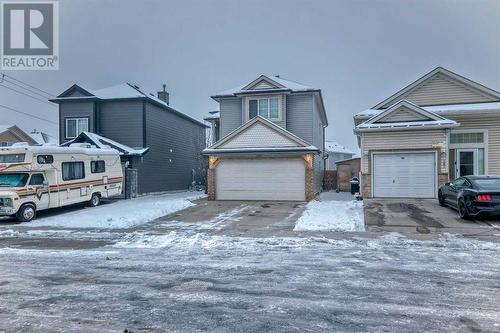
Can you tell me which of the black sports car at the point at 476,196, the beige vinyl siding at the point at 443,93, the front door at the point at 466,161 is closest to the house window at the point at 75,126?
the beige vinyl siding at the point at 443,93

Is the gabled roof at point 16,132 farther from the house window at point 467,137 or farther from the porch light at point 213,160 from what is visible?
the house window at point 467,137

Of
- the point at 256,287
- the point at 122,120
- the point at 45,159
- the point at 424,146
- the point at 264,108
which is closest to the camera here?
the point at 256,287

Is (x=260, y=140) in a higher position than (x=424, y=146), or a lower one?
higher

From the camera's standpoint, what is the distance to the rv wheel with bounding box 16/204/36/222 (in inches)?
542

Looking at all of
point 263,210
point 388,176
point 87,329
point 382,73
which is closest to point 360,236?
point 263,210

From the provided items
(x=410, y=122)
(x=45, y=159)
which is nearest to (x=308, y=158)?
(x=410, y=122)

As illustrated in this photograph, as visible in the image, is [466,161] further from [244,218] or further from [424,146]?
[244,218]

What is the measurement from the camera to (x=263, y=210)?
15.7 meters

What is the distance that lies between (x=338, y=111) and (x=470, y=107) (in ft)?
280

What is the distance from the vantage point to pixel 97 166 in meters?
18.5

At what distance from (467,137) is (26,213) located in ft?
71.1

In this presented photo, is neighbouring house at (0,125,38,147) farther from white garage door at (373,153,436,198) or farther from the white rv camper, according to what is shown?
white garage door at (373,153,436,198)

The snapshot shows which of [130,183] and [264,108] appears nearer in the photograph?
[130,183]

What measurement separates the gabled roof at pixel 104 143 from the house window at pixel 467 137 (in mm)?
18844
